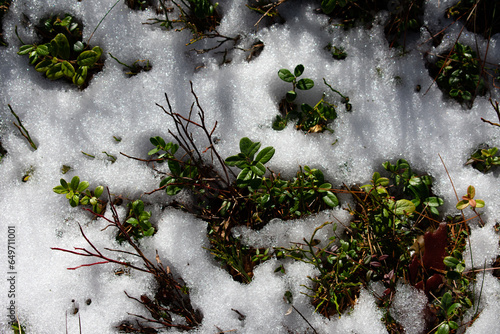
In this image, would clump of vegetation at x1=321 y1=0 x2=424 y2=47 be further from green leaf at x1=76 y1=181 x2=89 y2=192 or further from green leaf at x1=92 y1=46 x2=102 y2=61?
green leaf at x1=76 y1=181 x2=89 y2=192

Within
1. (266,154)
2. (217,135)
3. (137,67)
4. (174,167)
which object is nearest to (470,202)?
(266,154)

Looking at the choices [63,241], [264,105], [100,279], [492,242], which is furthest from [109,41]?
[492,242]

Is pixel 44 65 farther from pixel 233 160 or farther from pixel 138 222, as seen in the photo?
pixel 233 160

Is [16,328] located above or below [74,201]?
below

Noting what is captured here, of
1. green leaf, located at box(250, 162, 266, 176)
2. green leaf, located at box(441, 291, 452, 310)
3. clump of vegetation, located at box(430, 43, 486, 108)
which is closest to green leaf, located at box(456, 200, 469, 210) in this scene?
green leaf, located at box(441, 291, 452, 310)

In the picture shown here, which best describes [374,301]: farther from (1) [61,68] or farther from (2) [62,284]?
(1) [61,68]
